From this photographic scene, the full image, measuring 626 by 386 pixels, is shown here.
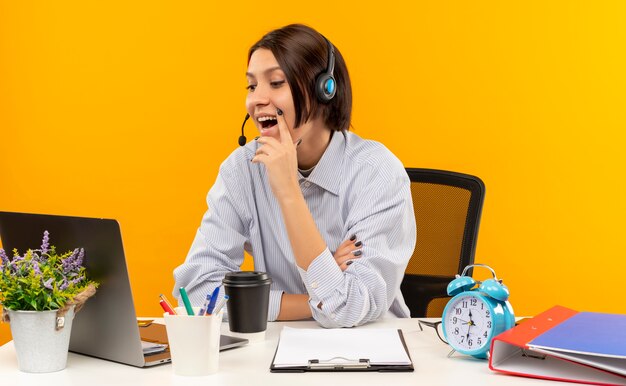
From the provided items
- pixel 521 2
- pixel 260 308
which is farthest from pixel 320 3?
pixel 260 308

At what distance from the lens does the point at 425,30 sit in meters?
3.34

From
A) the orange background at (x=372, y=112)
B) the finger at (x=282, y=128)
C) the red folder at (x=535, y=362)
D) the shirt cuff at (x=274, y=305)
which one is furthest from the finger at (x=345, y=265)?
the orange background at (x=372, y=112)

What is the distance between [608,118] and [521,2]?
0.61 m

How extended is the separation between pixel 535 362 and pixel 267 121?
38.0 inches

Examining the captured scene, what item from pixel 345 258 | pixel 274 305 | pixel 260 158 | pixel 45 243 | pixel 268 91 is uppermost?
pixel 268 91

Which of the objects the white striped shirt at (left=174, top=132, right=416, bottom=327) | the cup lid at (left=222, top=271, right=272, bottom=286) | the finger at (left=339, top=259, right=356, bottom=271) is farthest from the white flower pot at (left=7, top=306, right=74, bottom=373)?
the finger at (left=339, top=259, right=356, bottom=271)

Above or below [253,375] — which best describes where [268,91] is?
above

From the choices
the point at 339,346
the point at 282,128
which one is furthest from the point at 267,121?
the point at 339,346

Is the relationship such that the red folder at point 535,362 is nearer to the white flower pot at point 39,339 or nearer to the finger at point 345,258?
the finger at point 345,258

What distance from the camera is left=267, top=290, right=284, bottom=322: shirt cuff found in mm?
1722

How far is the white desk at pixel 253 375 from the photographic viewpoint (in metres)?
1.19

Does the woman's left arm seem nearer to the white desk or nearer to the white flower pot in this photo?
the white desk

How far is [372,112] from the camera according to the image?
3.36 m

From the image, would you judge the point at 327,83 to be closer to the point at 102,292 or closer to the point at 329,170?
the point at 329,170
